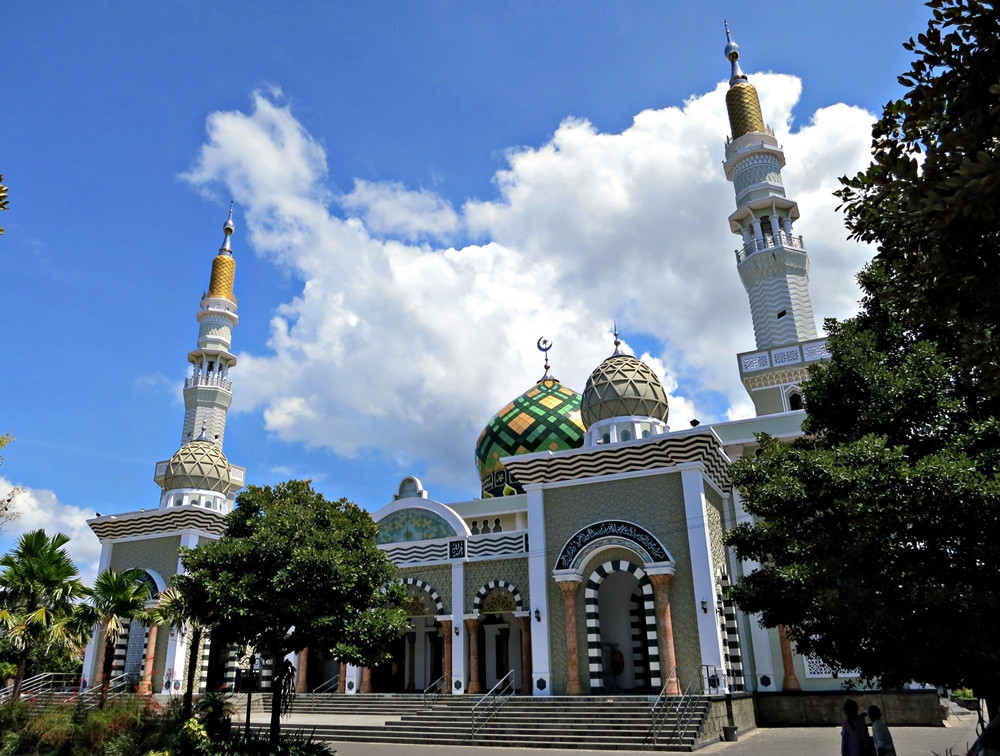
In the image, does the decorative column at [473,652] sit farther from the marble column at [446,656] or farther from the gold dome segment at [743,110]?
the gold dome segment at [743,110]

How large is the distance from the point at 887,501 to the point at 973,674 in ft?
5.78

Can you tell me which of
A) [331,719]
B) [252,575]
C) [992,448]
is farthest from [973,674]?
[331,719]

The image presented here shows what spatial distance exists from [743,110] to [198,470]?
22637mm

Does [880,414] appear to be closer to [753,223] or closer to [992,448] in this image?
[992,448]

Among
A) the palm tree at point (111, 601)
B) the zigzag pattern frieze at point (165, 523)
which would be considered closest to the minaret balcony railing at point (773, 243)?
the zigzag pattern frieze at point (165, 523)

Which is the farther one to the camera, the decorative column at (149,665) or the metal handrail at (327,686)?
the metal handrail at (327,686)

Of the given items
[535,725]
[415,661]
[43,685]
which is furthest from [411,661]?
[43,685]

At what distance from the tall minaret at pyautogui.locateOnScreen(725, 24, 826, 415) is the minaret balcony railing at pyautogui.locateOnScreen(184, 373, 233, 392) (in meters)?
20.1

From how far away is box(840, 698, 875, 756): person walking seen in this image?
761 centimetres

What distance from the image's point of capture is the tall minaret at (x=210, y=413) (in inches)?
966

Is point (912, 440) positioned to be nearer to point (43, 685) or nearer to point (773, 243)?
point (773, 243)

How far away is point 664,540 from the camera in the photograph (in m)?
16.6

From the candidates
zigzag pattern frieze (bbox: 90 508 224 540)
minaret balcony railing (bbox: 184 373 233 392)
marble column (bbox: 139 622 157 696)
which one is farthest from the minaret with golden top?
marble column (bbox: 139 622 157 696)

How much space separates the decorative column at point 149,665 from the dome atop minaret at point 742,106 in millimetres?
24885
